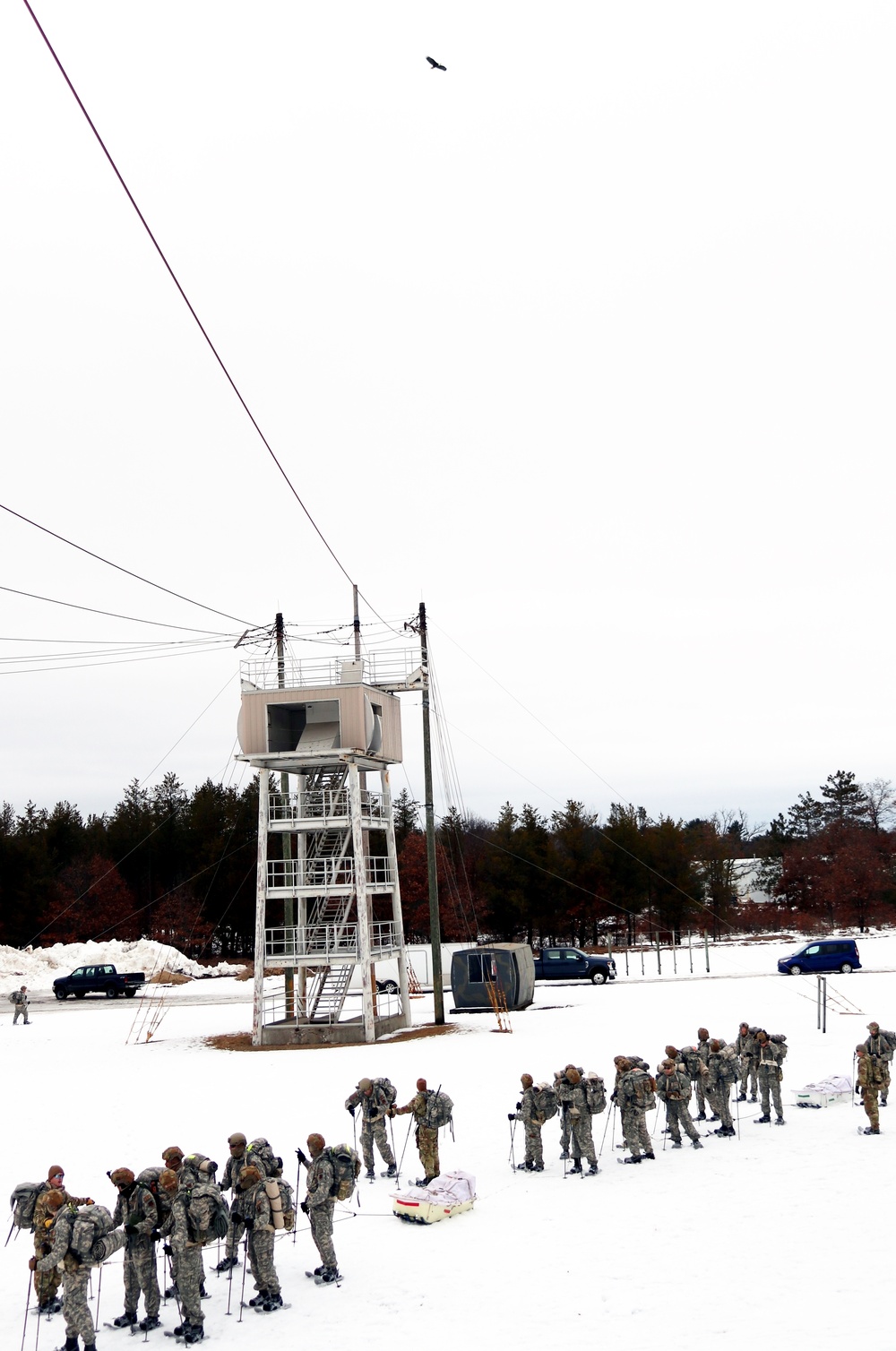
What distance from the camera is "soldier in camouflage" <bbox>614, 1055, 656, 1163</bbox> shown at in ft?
56.1

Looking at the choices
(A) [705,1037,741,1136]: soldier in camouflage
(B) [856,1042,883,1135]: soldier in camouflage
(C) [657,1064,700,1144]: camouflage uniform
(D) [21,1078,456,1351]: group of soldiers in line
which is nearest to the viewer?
(D) [21,1078,456,1351]: group of soldiers in line

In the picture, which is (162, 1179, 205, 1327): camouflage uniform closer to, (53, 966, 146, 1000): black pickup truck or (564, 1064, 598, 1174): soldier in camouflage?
(564, 1064, 598, 1174): soldier in camouflage

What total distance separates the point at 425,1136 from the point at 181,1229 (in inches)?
209

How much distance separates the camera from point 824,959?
4444cm

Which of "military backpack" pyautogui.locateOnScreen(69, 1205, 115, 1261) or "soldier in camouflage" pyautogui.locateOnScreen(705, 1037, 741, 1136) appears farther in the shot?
"soldier in camouflage" pyautogui.locateOnScreen(705, 1037, 741, 1136)

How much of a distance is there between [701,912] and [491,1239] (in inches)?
2460

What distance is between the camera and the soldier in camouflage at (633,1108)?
17109mm

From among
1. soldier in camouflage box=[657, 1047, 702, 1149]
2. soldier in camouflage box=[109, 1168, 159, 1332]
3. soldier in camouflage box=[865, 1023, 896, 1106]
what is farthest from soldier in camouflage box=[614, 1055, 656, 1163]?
soldier in camouflage box=[109, 1168, 159, 1332]

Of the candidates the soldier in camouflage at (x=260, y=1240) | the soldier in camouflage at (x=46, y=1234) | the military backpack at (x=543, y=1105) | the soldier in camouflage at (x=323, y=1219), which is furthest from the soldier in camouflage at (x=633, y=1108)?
the soldier in camouflage at (x=46, y=1234)

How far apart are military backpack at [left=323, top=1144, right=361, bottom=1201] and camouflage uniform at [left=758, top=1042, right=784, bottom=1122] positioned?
8435 millimetres

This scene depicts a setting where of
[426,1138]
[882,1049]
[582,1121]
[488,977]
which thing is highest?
[882,1049]

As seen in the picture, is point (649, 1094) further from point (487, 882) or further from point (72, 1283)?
point (487, 882)

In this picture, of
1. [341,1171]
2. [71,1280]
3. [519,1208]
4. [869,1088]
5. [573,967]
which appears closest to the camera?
[71,1280]

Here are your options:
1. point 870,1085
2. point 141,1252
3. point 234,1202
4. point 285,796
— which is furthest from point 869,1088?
point 285,796
